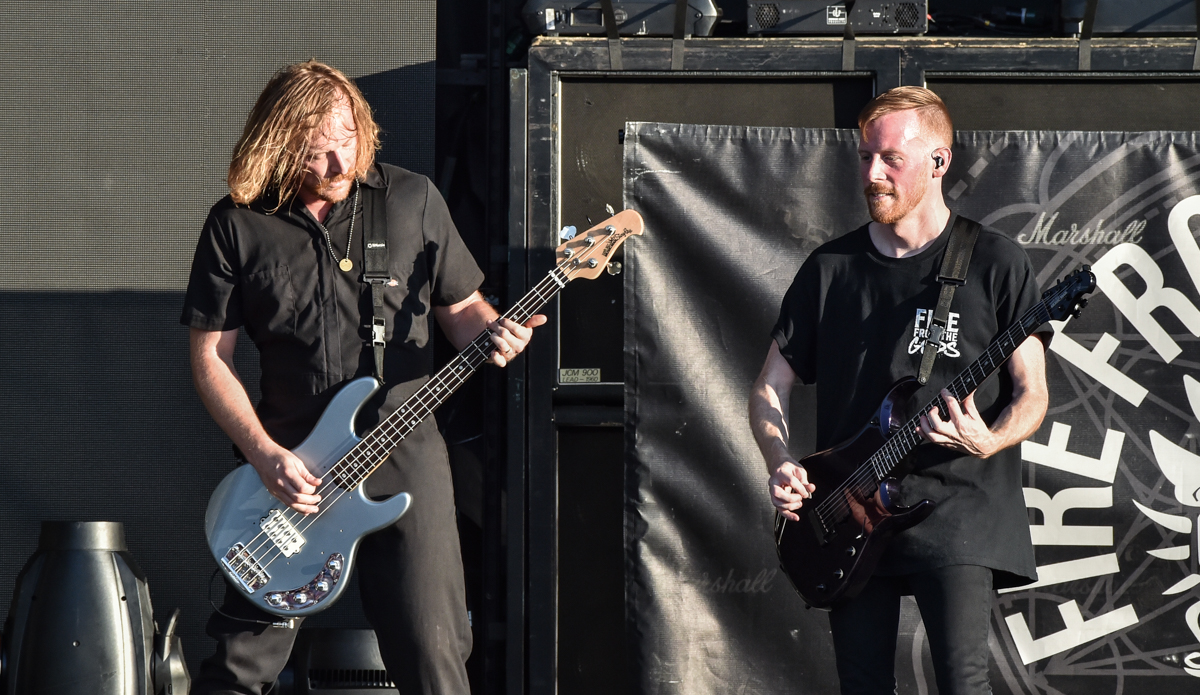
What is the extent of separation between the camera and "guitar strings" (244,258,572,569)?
2834 mm

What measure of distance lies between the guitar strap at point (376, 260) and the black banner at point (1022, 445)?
0.86 m

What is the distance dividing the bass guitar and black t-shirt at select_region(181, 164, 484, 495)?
0.04 m

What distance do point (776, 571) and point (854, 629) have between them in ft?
2.76

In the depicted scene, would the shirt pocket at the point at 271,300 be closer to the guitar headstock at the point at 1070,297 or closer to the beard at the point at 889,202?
the beard at the point at 889,202

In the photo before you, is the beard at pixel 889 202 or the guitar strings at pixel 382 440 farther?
the guitar strings at pixel 382 440

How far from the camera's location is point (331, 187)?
9.68ft

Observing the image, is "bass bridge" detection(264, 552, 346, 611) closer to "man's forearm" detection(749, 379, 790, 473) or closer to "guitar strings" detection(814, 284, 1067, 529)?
"man's forearm" detection(749, 379, 790, 473)

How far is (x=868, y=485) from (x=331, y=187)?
4.88ft

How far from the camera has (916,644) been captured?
3424 mm

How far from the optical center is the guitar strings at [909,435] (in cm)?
248

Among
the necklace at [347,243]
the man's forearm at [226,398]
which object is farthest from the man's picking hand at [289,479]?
the necklace at [347,243]

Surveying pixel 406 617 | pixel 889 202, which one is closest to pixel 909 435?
pixel 889 202

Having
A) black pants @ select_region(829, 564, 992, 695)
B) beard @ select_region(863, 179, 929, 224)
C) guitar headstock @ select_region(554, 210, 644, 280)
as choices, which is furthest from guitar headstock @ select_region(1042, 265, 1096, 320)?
guitar headstock @ select_region(554, 210, 644, 280)

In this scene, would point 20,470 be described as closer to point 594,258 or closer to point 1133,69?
point 594,258
